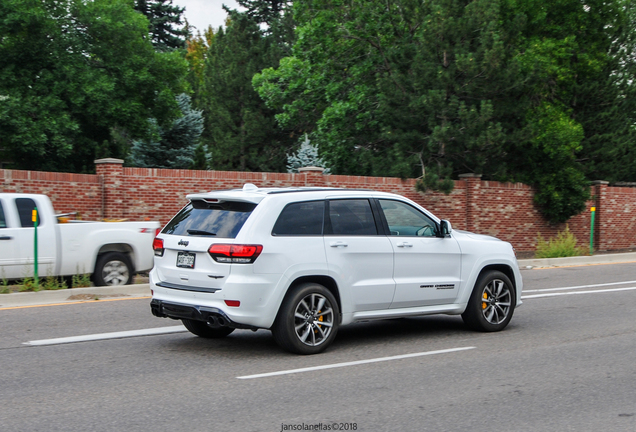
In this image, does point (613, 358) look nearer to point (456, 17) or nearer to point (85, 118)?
point (456, 17)

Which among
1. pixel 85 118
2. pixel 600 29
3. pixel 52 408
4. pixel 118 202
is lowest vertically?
pixel 52 408

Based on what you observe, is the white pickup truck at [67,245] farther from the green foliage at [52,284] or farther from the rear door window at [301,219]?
the rear door window at [301,219]

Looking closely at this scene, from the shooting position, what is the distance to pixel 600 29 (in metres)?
28.2

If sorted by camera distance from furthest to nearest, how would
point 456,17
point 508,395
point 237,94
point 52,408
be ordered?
point 237,94
point 456,17
point 508,395
point 52,408

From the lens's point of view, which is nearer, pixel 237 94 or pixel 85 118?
pixel 85 118

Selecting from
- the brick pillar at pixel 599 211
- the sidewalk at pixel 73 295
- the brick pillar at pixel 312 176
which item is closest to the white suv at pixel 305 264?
the sidewalk at pixel 73 295

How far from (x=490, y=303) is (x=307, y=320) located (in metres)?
2.91

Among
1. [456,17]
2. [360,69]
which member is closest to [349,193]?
[456,17]

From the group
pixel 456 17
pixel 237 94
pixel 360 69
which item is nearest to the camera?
pixel 456 17

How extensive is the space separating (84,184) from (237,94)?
1018 inches

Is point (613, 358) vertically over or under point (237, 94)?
under

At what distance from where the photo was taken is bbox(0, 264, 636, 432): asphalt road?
5.51 metres

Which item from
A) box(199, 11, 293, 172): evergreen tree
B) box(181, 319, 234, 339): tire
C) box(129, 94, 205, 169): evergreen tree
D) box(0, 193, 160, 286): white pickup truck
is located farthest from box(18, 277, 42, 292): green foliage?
box(199, 11, 293, 172): evergreen tree

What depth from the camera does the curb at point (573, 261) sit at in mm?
20109
